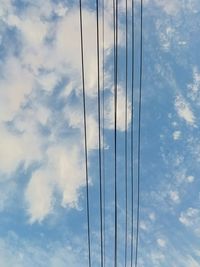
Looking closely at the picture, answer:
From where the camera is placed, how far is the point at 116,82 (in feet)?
45.4

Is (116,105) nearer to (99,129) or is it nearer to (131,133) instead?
(99,129)

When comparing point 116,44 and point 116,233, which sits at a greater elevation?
point 116,44

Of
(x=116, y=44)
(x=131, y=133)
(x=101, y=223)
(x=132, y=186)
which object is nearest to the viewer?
(x=116, y=44)

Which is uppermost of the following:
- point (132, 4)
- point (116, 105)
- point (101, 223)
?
point (132, 4)

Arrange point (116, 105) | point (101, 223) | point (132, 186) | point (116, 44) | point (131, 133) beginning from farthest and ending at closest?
point (132, 186) < point (131, 133) < point (101, 223) < point (116, 105) < point (116, 44)

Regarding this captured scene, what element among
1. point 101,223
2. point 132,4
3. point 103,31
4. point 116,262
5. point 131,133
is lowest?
point 116,262

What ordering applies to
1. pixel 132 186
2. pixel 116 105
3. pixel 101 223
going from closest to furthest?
pixel 116 105 → pixel 101 223 → pixel 132 186

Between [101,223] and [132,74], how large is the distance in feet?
22.1

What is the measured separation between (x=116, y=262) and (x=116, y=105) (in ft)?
30.2

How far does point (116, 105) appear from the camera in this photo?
14.6m

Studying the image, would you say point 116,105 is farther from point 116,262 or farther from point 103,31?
point 116,262

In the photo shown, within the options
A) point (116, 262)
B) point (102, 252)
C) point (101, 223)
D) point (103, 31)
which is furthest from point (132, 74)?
point (116, 262)

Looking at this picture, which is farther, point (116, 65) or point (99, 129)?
point (99, 129)

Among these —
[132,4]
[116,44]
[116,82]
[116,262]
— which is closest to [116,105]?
[116,82]
